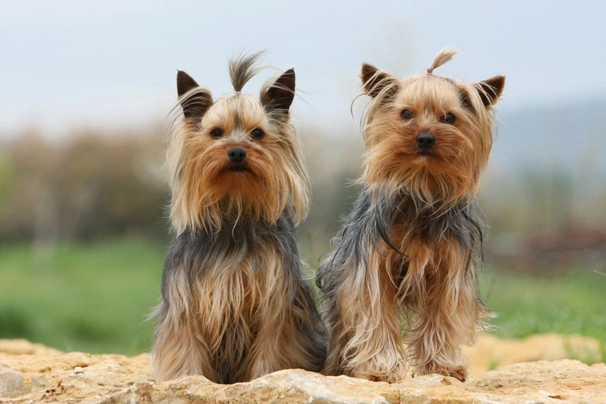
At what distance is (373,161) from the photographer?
7.17 m

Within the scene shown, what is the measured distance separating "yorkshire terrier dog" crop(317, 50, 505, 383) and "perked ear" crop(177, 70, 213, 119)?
1.24 m

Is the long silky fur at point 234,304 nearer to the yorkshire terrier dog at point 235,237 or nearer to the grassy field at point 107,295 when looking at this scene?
the yorkshire terrier dog at point 235,237

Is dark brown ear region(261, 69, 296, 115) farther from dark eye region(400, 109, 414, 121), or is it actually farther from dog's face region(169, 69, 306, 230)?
dark eye region(400, 109, 414, 121)

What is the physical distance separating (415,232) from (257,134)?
140cm

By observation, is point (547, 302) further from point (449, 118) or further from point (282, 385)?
point (282, 385)

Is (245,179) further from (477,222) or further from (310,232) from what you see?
(310,232)

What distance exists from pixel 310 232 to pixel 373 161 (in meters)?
3.67

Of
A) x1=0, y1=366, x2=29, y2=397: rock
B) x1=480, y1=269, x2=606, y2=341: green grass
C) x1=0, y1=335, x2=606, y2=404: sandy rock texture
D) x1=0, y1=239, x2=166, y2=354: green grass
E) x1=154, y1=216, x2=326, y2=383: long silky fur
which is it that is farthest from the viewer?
x1=0, y1=239, x2=166, y2=354: green grass

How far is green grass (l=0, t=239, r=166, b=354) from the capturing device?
730 inches

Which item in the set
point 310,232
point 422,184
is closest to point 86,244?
point 310,232

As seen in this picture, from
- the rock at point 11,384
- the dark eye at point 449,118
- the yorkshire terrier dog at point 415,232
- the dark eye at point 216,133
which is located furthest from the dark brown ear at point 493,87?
the rock at point 11,384

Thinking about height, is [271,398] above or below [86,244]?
above

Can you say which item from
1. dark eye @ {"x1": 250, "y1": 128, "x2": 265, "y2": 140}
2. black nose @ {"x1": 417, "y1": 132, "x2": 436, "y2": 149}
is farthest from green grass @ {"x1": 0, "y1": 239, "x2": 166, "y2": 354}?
black nose @ {"x1": 417, "y1": 132, "x2": 436, "y2": 149}

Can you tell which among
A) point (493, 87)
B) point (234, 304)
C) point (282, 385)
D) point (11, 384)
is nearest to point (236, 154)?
point (234, 304)
